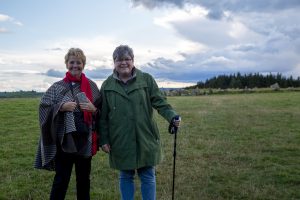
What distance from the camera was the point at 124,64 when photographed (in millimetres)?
6027

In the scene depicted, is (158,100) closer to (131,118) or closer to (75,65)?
(131,118)

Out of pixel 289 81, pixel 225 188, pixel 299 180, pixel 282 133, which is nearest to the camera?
pixel 225 188

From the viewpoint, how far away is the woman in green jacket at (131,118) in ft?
20.0

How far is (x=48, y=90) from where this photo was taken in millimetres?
6191

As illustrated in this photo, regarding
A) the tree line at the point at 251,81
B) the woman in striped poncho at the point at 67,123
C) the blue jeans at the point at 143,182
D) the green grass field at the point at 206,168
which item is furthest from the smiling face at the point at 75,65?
the tree line at the point at 251,81

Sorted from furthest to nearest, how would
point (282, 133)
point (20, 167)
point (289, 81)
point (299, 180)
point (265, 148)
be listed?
point (289, 81) < point (282, 133) < point (265, 148) < point (20, 167) < point (299, 180)

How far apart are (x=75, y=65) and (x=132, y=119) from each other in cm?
114

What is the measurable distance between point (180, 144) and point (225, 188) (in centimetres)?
543

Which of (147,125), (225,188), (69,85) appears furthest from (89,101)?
(225,188)

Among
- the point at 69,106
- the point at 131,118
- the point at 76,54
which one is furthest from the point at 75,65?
the point at 131,118

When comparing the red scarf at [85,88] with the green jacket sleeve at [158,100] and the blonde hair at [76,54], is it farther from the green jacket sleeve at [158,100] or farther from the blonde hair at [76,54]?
the green jacket sleeve at [158,100]

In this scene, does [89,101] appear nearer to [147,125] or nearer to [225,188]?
[147,125]

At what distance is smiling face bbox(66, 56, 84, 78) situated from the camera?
20.1 feet

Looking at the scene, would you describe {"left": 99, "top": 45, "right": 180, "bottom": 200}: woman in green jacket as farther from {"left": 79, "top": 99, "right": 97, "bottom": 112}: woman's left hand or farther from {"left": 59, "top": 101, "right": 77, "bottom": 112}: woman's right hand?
{"left": 59, "top": 101, "right": 77, "bottom": 112}: woman's right hand
